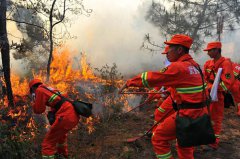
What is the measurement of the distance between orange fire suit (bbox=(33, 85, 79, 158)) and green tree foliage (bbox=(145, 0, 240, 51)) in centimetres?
890

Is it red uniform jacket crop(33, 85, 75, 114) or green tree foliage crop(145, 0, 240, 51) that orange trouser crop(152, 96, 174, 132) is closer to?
red uniform jacket crop(33, 85, 75, 114)

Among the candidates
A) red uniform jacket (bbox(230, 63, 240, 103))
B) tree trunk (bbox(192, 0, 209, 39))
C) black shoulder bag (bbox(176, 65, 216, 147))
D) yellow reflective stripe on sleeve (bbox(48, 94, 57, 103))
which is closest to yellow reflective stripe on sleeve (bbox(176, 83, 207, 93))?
black shoulder bag (bbox(176, 65, 216, 147))

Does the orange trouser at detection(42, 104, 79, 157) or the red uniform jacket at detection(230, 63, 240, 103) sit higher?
the red uniform jacket at detection(230, 63, 240, 103)

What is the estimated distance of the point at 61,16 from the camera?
952cm

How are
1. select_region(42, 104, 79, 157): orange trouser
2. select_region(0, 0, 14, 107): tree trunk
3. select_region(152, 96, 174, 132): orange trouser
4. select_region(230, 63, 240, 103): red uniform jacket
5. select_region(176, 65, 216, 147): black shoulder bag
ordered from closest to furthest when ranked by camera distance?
select_region(176, 65, 216, 147): black shoulder bag, select_region(42, 104, 79, 157): orange trouser, select_region(152, 96, 174, 132): orange trouser, select_region(230, 63, 240, 103): red uniform jacket, select_region(0, 0, 14, 107): tree trunk

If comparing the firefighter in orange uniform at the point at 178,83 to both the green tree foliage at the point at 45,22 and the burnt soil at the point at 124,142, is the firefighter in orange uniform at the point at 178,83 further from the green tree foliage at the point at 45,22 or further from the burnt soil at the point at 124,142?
the green tree foliage at the point at 45,22

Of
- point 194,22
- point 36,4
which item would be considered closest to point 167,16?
point 194,22

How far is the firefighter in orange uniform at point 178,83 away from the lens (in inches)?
150

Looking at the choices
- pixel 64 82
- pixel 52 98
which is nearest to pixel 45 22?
pixel 64 82

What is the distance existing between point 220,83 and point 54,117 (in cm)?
327

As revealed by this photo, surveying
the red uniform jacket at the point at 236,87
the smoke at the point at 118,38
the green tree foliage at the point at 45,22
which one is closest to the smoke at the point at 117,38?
the smoke at the point at 118,38

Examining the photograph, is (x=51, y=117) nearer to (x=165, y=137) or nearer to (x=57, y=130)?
(x=57, y=130)

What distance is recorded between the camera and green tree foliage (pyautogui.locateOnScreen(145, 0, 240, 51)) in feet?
44.4

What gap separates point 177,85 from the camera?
3.93 meters
